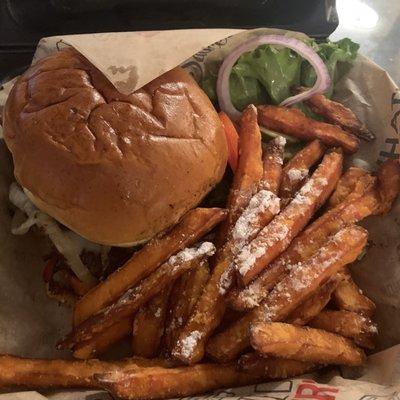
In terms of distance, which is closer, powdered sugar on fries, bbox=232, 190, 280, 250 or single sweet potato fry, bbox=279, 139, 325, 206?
powdered sugar on fries, bbox=232, 190, 280, 250

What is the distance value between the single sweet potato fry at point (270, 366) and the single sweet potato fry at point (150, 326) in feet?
0.87

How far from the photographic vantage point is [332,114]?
2.17 m

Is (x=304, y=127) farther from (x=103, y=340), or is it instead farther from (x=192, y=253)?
(x=103, y=340)

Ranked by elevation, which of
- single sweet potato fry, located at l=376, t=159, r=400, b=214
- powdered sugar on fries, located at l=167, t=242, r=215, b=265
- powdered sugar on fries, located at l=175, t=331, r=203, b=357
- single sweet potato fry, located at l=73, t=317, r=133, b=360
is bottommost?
single sweet potato fry, located at l=73, t=317, r=133, b=360

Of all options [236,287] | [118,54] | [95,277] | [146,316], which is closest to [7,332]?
[95,277]

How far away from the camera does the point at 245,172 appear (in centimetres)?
187

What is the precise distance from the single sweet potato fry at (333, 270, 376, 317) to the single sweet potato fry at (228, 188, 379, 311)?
20 millimetres

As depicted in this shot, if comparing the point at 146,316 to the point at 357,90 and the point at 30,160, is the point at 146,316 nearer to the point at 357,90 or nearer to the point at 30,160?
the point at 30,160

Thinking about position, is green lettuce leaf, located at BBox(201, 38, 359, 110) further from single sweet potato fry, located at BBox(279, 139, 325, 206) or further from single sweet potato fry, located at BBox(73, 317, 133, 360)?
single sweet potato fry, located at BBox(73, 317, 133, 360)

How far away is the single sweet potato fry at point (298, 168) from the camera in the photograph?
75.3 inches

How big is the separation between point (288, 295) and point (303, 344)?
134 mm

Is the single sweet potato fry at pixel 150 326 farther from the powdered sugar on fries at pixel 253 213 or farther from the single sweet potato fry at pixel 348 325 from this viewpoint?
the single sweet potato fry at pixel 348 325

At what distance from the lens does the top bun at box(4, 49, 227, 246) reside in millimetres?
1669

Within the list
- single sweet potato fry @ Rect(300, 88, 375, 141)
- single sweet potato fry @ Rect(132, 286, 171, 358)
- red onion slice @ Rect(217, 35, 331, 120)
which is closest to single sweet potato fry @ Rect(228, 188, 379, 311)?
single sweet potato fry @ Rect(132, 286, 171, 358)
